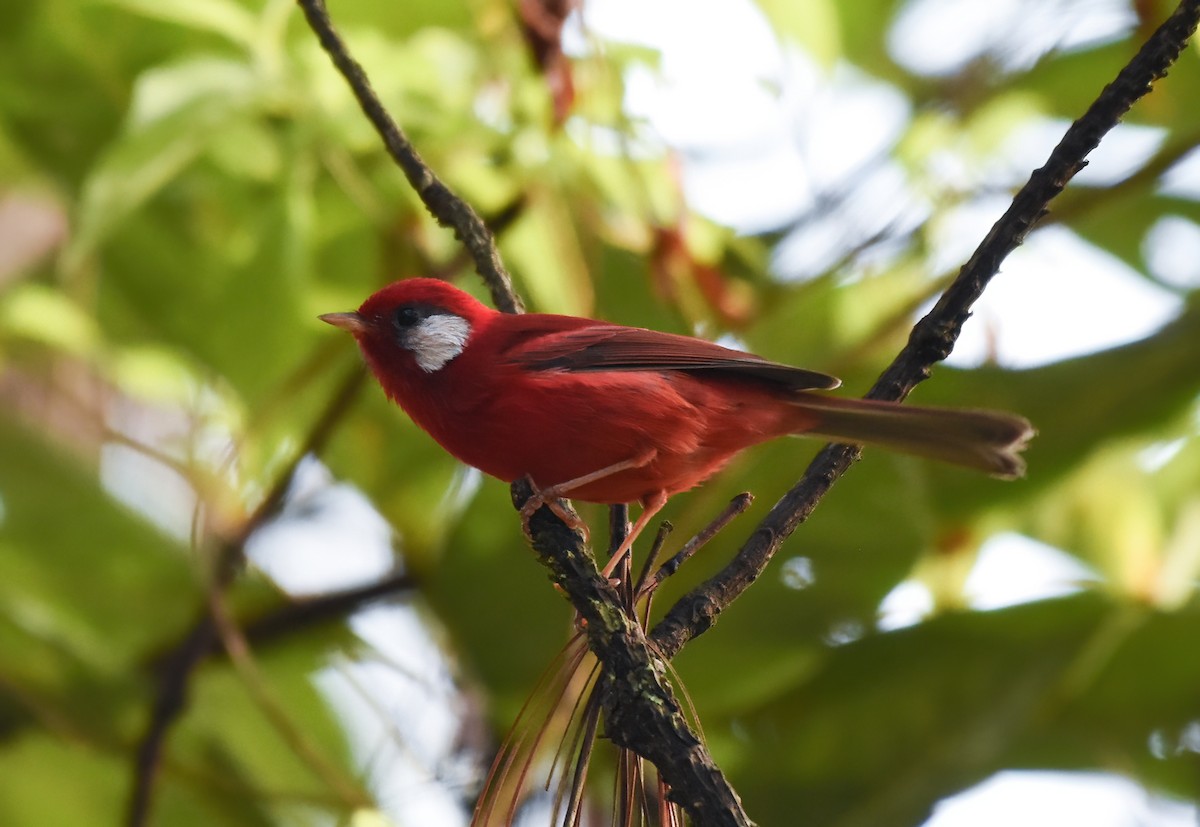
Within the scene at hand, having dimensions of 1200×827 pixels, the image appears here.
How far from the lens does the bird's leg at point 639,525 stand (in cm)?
234

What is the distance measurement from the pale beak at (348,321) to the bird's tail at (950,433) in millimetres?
1217

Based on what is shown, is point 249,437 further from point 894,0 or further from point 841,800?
point 894,0

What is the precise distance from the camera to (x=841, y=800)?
344 centimetres

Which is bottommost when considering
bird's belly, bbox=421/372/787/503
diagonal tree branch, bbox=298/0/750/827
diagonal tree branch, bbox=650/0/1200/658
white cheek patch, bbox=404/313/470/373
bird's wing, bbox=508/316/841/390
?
diagonal tree branch, bbox=298/0/750/827

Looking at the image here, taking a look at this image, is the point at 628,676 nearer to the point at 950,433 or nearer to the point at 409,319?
the point at 950,433

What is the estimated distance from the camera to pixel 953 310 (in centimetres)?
206

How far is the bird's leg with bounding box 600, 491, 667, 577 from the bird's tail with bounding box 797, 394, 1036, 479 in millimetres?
434

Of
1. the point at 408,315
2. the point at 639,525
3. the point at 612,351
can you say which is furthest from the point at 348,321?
the point at 639,525

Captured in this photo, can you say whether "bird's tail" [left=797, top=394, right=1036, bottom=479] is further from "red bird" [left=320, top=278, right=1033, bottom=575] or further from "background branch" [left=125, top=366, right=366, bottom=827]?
"background branch" [left=125, top=366, right=366, bottom=827]

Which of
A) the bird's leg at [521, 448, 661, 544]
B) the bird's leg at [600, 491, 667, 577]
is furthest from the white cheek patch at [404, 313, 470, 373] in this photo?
the bird's leg at [600, 491, 667, 577]

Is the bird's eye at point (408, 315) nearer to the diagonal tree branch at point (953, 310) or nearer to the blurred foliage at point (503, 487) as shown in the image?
the blurred foliage at point (503, 487)

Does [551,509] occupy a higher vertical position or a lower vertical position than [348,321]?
lower

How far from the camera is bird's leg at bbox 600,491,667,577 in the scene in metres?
2.34

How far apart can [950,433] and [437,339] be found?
1.22 metres
